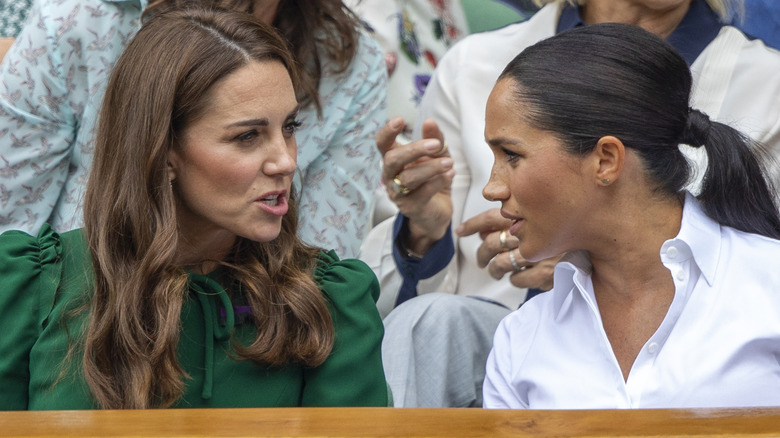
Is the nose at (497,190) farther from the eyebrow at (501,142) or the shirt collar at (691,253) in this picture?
the shirt collar at (691,253)

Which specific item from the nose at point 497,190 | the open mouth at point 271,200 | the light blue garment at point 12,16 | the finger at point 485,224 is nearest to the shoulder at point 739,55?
the finger at point 485,224

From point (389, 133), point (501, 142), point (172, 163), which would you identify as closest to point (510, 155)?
point (501, 142)

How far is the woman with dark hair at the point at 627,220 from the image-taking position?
1627 millimetres

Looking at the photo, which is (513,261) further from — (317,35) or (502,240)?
(317,35)

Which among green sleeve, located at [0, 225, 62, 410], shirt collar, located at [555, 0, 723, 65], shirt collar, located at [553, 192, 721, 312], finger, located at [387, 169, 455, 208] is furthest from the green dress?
shirt collar, located at [555, 0, 723, 65]

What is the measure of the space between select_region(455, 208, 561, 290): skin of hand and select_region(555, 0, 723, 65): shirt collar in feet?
2.01

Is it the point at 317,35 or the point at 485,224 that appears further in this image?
the point at 317,35

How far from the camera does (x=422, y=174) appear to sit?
2.15m

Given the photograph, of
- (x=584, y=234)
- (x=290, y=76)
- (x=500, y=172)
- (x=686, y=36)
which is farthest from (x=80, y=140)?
(x=686, y=36)

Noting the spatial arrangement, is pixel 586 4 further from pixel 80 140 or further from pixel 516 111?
pixel 80 140

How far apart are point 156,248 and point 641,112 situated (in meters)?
0.85

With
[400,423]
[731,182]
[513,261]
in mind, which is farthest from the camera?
[513,261]

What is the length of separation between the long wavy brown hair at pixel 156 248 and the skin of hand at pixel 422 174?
41 cm

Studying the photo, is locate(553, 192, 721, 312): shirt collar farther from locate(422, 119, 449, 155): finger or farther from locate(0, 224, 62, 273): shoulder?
locate(0, 224, 62, 273): shoulder
